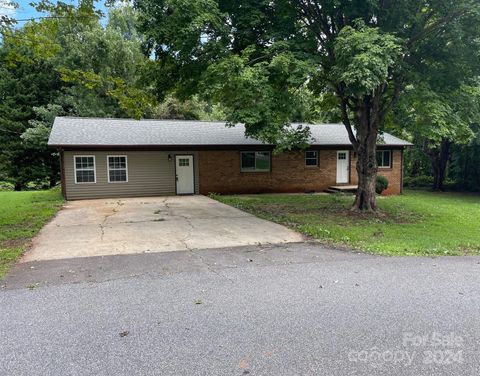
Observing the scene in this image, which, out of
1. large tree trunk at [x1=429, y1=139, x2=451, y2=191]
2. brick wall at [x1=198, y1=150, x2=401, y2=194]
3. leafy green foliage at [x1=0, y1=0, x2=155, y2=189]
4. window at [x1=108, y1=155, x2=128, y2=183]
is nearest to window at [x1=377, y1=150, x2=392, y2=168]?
brick wall at [x1=198, y1=150, x2=401, y2=194]

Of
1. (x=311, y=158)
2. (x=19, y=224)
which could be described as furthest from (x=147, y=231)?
(x=311, y=158)

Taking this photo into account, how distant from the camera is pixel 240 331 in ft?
11.9

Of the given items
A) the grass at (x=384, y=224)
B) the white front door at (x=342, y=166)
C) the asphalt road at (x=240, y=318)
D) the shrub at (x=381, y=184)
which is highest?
the white front door at (x=342, y=166)

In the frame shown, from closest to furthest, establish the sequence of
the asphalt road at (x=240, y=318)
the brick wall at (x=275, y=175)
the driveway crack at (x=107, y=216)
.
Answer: the asphalt road at (x=240, y=318)
the driveway crack at (x=107, y=216)
the brick wall at (x=275, y=175)

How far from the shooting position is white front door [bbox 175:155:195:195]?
17656 mm

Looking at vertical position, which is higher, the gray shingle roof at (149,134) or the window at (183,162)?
the gray shingle roof at (149,134)

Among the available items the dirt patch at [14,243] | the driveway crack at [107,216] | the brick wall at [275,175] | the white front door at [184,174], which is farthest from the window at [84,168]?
the dirt patch at [14,243]

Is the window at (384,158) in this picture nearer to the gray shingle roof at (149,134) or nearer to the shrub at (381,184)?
the gray shingle roof at (149,134)

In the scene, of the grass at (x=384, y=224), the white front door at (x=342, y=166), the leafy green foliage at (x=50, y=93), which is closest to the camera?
the grass at (x=384, y=224)

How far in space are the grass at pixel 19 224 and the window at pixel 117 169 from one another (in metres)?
2.34

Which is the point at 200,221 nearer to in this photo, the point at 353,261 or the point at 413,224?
the point at 353,261

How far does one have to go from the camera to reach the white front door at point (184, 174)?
57.9 ft

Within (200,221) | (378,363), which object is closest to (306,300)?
(378,363)

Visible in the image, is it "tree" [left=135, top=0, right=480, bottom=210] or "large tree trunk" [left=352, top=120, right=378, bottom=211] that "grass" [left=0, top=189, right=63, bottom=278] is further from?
"large tree trunk" [left=352, top=120, right=378, bottom=211]
